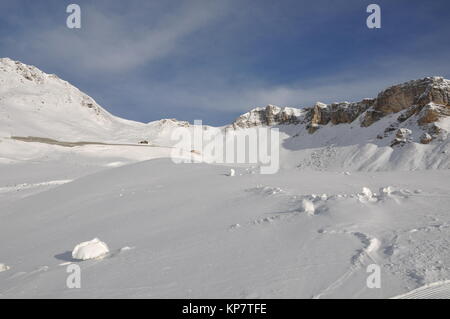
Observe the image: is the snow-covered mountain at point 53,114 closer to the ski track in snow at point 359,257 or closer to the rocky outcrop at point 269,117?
the rocky outcrop at point 269,117

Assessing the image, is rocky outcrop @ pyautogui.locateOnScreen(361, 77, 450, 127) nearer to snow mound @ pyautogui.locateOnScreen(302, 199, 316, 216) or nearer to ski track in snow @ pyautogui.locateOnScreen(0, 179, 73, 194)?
snow mound @ pyautogui.locateOnScreen(302, 199, 316, 216)

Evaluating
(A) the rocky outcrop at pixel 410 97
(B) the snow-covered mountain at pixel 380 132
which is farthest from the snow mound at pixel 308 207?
(A) the rocky outcrop at pixel 410 97

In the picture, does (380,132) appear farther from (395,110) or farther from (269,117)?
(269,117)

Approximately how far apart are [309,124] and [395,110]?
16.7m

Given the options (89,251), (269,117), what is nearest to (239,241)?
(89,251)

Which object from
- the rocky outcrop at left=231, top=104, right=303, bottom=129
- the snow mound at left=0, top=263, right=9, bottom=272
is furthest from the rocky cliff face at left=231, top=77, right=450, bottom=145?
the snow mound at left=0, top=263, right=9, bottom=272

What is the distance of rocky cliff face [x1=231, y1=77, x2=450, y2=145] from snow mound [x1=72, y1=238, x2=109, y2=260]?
36.9 metres

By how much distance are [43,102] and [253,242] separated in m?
78.6

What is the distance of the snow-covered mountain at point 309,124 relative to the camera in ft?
114

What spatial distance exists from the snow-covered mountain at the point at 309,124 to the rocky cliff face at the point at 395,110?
0.11m

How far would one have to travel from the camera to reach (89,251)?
15.4 ft

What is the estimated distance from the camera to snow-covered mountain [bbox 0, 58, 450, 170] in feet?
114

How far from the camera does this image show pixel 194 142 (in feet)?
253
